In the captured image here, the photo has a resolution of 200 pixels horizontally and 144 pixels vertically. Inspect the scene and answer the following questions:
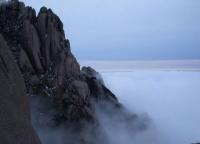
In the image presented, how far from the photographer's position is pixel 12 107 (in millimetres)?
9125

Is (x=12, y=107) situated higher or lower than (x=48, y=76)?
higher

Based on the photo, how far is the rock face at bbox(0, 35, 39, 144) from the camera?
28.8 ft

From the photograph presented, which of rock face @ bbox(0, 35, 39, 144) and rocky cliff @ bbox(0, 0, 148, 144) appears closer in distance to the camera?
rock face @ bbox(0, 35, 39, 144)

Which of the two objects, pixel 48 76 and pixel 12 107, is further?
pixel 48 76

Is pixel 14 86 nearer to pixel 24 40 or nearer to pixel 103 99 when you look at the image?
pixel 24 40

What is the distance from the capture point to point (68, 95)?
160ft

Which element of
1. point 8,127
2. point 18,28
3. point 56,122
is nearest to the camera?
point 8,127

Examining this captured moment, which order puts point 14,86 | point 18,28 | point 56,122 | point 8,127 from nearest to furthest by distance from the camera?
1. point 8,127
2. point 14,86
3. point 56,122
4. point 18,28

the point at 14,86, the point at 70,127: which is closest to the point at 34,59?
the point at 70,127

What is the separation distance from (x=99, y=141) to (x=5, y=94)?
4296 centimetres

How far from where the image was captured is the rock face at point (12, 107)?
28.8 feet

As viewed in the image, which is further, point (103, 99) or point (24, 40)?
point (103, 99)

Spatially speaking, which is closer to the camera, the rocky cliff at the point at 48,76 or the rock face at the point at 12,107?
the rock face at the point at 12,107

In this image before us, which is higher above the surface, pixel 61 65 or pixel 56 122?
pixel 61 65
